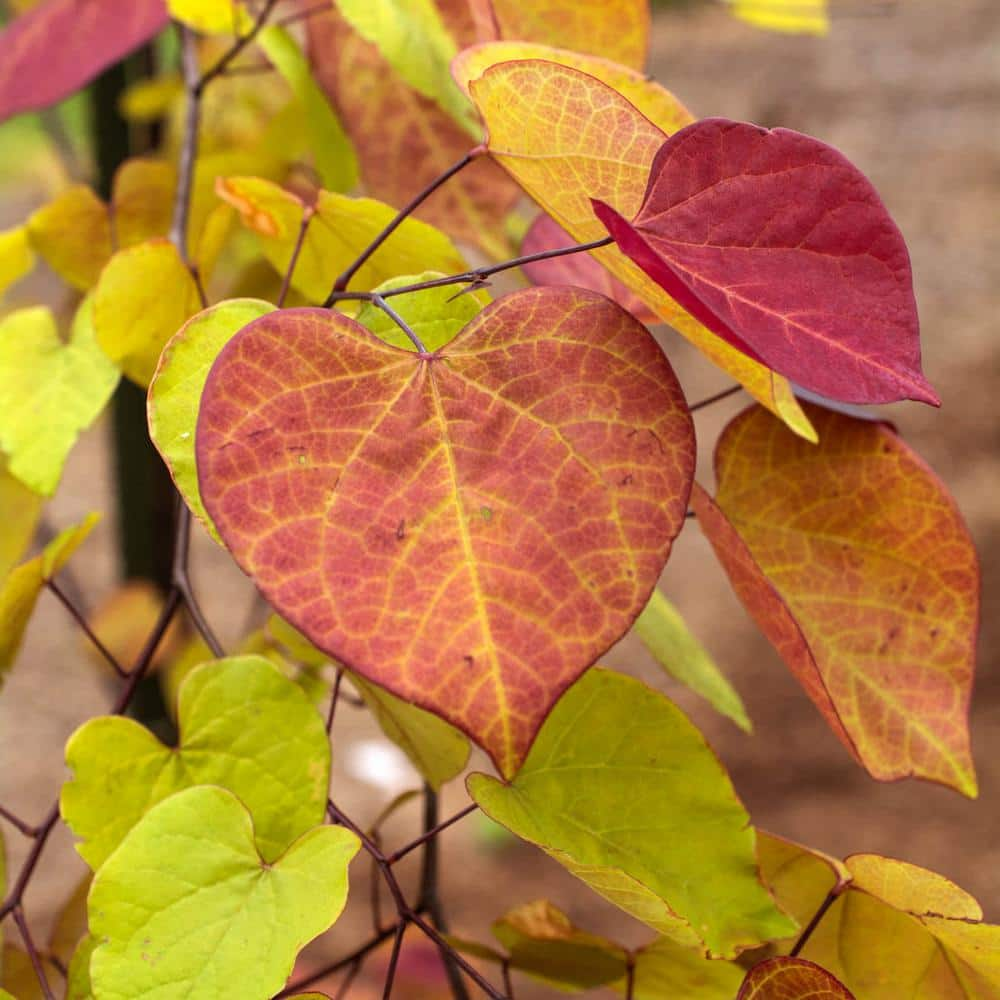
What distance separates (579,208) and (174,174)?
31 cm

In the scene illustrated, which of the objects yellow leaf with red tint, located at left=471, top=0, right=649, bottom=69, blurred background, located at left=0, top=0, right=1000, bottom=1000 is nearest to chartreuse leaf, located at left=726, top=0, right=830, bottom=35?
yellow leaf with red tint, located at left=471, top=0, right=649, bottom=69

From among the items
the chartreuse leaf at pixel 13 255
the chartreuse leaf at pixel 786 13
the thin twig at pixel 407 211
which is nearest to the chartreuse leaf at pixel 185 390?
the thin twig at pixel 407 211

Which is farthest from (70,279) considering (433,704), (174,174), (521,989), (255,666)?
(521,989)

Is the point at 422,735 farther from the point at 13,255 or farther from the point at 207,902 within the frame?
the point at 13,255

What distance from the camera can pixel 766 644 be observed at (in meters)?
1.51

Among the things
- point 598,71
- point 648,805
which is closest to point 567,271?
point 598,71

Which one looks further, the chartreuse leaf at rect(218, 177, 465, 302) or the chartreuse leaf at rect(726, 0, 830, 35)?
the chartreuse leaf at rect(726, 0, 830, 35)

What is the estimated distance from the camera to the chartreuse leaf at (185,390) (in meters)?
0.25

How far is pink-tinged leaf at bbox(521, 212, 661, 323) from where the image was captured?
1.12 ft

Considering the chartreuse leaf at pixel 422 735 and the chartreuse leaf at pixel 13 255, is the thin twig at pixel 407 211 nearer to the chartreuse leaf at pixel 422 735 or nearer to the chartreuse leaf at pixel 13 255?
the chartreuse leaf at pixel 422 735

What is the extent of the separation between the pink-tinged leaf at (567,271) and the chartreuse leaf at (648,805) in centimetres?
12

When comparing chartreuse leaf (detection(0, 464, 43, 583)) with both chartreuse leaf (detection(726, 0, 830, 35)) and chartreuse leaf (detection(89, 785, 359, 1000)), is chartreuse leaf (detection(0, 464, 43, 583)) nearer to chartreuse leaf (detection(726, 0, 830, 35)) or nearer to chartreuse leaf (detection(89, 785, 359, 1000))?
chartreuse leaf (detection(89, 785, 359, 1000))

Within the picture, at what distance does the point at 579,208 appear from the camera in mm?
249

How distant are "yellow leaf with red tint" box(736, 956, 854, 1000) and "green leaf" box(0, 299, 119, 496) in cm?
26
